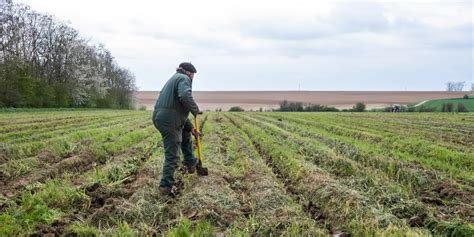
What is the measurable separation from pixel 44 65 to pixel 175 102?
54.8 m

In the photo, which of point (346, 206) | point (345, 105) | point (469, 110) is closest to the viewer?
point (346, 206)

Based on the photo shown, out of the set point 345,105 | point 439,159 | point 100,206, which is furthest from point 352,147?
point 345,105

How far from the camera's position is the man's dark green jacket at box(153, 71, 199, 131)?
706 cm

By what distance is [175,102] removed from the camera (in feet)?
23.7

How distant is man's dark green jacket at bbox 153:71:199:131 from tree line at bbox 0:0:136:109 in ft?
133

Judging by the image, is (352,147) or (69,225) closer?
(69,225)

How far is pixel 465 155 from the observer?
11078 millimetres

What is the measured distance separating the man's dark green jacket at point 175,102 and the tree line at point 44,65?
40535mm

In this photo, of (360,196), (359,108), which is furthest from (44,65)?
(360,196)

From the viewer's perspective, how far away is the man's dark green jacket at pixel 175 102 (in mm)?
7056

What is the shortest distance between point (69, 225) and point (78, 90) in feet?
192

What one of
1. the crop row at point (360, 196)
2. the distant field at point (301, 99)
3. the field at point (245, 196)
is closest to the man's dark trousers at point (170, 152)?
the field at point (245, 196)

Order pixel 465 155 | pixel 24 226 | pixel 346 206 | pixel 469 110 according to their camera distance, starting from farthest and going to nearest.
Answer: pixel 469 110
pixel 465 155
pixel 346 206
pixel 24 226

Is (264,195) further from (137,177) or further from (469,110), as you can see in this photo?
(469,110)
